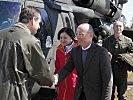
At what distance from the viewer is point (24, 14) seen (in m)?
3.02

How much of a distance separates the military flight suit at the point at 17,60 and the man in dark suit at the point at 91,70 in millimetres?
752

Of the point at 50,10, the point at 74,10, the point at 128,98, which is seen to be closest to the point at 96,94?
the point at 50,10

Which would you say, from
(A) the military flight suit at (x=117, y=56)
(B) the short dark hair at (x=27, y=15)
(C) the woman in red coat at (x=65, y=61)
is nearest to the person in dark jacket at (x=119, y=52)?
(A) the military flight suit at (x=117, y=56)

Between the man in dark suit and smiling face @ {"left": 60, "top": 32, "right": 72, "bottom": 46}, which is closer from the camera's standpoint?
the man in dark suit

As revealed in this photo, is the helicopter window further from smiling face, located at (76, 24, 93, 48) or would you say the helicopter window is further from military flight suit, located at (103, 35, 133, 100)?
military flight suit, located at (103, 35, 133, 100)

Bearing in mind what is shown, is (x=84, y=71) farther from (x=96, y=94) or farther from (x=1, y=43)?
(x=1, y=43)

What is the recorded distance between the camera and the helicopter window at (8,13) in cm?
482

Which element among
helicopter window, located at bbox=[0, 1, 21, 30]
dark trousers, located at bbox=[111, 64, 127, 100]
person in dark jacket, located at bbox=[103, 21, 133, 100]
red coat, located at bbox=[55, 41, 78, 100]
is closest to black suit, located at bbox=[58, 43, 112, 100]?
red coat, located at bbox=[55, 41, 78, 100]

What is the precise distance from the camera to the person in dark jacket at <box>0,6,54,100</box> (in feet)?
9.48

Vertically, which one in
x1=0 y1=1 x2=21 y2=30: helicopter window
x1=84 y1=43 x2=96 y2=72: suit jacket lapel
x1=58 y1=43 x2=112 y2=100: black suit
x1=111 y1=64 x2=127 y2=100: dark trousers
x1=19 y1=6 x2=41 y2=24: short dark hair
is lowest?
x1=111 y1=64 x2=127 y2=100: dark trousers

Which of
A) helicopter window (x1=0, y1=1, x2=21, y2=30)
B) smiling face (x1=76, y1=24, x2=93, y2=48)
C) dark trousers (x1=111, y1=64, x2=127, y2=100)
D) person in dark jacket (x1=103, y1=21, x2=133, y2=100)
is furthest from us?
dark trousers (x1=111, y1=64, x2=127, y2=100)

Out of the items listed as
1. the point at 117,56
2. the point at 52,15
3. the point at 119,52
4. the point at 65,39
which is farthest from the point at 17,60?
the point at 119,52

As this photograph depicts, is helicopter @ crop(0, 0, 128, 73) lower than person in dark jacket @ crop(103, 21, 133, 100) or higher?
higher

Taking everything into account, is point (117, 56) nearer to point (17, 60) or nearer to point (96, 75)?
point (96, 75)
